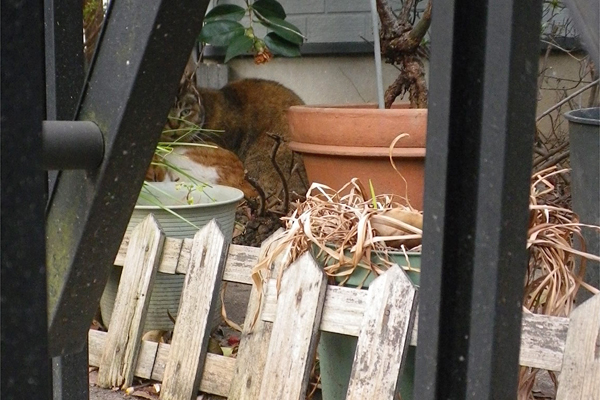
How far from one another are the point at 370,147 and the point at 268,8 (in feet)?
4.07

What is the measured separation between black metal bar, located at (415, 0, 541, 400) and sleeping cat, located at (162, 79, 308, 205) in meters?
3.19

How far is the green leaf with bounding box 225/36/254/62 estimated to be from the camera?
309cm

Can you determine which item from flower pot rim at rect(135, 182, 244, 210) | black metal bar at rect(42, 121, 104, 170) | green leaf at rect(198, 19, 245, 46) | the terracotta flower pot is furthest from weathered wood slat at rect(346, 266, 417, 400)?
green leaf at rect(198, 19, 245, 46)

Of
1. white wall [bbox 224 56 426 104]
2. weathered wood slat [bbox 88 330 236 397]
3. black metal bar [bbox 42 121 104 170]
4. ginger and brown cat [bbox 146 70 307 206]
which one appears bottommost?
weathered wood slat [bbox 88 330 236 397]

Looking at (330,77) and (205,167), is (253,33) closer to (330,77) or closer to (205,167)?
(205,167)

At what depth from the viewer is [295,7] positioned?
170 inches

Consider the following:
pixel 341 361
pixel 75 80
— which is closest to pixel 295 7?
pixel 341 361

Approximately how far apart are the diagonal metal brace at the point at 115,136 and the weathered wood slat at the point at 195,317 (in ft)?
4.82

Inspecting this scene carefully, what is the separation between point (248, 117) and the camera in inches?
157

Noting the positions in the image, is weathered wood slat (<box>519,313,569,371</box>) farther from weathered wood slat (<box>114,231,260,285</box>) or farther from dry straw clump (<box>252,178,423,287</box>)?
weathered wood slat (<box>114,231,260,285</box>)

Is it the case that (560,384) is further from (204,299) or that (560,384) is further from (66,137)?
(66,137)

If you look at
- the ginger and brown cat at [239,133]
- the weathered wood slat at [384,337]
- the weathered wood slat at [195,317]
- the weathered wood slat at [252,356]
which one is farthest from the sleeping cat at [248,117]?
the weathered wood slat at [384,337]

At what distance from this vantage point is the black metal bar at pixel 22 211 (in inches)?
13.5

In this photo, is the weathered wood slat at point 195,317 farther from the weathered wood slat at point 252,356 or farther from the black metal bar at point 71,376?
the black metal bar at point 71,376
